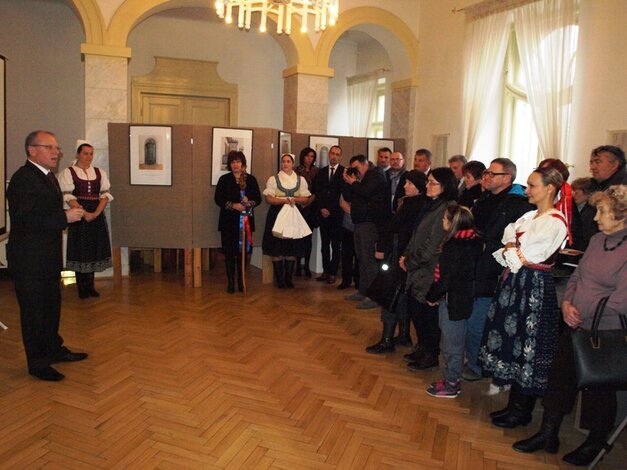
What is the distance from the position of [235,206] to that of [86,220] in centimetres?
162

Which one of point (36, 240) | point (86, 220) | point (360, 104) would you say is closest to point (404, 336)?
point (36, 240)

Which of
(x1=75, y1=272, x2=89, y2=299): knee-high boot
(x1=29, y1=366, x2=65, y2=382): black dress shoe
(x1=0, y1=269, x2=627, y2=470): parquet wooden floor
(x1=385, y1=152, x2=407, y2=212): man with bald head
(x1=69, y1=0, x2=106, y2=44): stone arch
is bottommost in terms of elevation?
(x1=0, y1=269, x2=627, y2=470): parquet wooden floor

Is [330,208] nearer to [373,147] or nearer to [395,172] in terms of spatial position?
[395,172]

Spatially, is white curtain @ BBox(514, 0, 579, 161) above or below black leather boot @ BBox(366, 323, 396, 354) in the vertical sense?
above

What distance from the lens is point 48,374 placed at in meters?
3.78

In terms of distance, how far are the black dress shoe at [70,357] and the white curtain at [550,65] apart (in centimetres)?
524

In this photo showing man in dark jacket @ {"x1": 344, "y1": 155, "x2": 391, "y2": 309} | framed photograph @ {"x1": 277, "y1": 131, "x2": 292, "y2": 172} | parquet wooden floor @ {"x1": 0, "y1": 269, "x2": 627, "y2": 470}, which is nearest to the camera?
parquet wooden floor @ {"x1": 0, "y1": 269, "x2": 627, "y2": 470}

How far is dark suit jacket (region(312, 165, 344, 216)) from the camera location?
6688mm

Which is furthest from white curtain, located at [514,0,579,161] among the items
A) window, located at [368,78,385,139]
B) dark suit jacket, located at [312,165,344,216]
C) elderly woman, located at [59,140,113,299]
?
elderly woman, located at [59,140,113,299]

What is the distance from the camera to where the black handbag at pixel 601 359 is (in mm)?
2566

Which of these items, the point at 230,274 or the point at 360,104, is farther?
the point at 360,104

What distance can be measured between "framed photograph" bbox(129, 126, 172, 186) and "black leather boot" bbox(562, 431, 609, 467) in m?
5.18

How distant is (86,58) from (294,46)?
112 inches

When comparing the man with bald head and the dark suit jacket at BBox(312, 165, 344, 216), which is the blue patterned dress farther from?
the dark suit jacket at BBox(312, 165, 344, 216)
